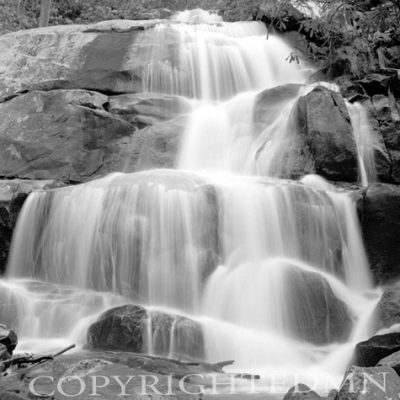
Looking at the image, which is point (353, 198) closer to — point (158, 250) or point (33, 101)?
point (158, 250)

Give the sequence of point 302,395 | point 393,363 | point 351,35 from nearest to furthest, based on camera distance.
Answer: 1. point 302,395
2. point 393,363
3. point 351,35

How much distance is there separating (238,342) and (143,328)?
1.14 meters

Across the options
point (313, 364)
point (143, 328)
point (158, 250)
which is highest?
point (158, 250)

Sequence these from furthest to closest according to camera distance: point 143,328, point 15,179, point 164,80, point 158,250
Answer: point 164,80, point 15,179, point 158,250, point 143,328

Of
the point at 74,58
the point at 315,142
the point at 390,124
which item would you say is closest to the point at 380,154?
the point at 390,124

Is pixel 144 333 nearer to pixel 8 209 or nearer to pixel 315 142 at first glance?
pixel 8 209

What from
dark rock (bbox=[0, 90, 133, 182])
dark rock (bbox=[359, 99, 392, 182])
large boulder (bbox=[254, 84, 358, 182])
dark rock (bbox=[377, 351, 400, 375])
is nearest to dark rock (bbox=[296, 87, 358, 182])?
large boulder (bbox=[254, 84, 358, 182])

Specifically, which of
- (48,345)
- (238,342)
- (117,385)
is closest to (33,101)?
(48,345)

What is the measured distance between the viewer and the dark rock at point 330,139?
9852mm

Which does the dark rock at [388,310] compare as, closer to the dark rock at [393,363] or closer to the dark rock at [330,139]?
the dark rock at [393,363]

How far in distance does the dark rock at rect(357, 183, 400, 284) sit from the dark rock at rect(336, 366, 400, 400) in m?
4.97

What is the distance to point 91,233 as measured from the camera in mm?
8648

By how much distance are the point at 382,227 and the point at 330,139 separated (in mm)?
2039

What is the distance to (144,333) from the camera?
20.4 feet
